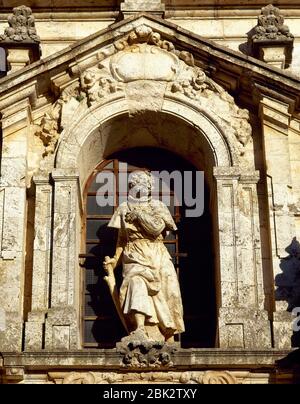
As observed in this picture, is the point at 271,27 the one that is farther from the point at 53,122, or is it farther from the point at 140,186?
the point at 53,122

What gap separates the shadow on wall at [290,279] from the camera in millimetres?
15680

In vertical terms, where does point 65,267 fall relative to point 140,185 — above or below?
below

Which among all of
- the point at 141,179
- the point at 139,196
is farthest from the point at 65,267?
the point at 141,179

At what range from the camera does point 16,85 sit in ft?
55.7

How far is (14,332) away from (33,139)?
308 cm

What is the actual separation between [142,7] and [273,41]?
211cm

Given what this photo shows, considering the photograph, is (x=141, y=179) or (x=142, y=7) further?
(x=142, y=7)

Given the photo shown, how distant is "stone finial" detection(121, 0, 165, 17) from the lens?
18.4 m

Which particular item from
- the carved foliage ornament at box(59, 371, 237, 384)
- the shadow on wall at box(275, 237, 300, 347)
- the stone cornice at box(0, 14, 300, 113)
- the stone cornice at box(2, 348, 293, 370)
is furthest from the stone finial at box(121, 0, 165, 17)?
the carved foliage ornament at box(59, 371, 237, 384)

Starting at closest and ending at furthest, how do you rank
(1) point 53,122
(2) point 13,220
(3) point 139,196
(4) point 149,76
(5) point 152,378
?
→ (5) point 152,378 → (2) point 13,220 → (3) point 139,196 → (1) point 53,122 → (4) point 149,76

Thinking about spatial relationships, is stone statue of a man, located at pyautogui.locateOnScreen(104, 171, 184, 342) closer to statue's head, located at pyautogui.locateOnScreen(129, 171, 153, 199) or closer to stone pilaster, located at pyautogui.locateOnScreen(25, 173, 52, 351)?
statue's head, located at pyautogui.locateOnScreen(129, 171, 153, 199)

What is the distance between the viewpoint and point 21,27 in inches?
709
